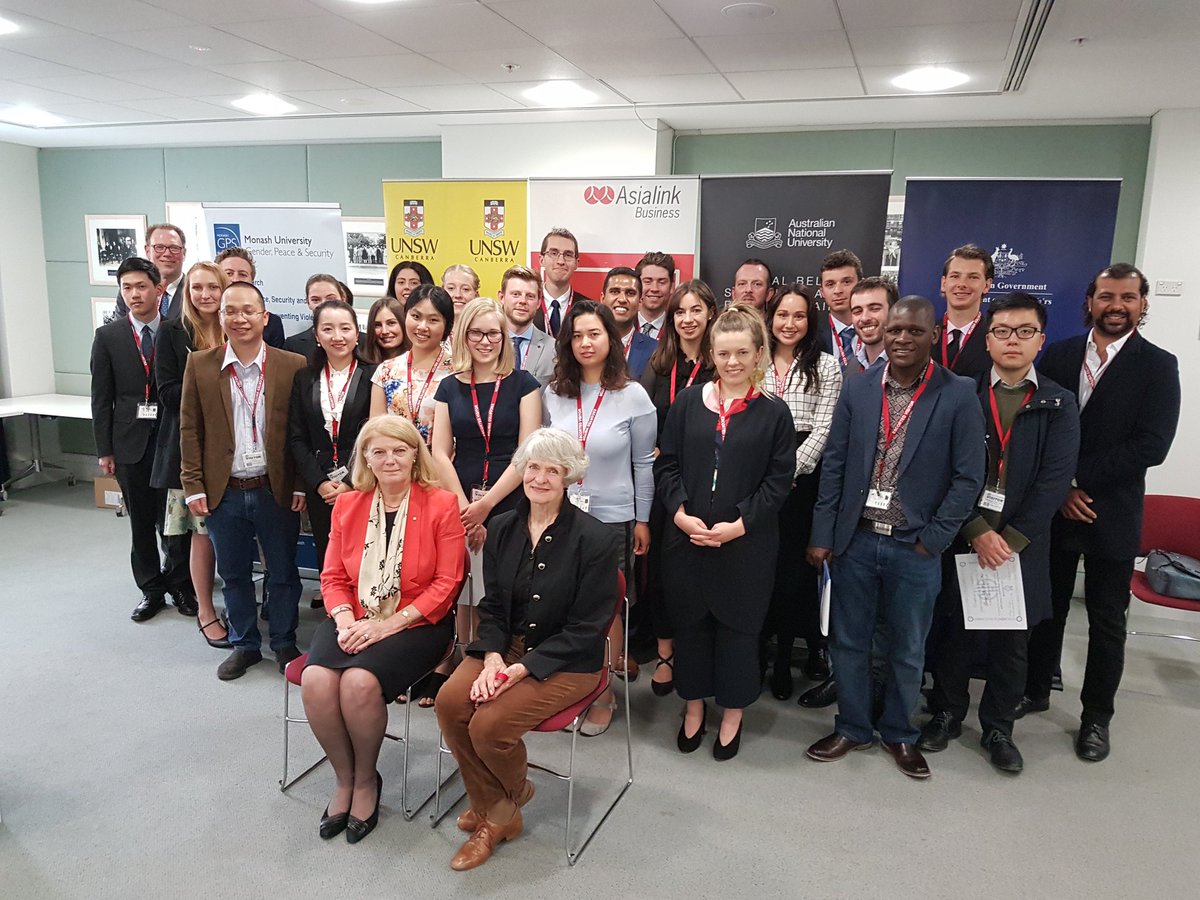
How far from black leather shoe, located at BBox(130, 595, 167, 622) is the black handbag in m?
5.02

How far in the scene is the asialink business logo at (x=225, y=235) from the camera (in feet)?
17.2

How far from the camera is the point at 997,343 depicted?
2760mm

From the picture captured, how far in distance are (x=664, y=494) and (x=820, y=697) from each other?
129 centimetres

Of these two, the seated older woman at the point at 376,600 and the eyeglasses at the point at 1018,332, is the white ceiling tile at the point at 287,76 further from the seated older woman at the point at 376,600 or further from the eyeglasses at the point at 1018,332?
the eyeglasses at the point at 1018,332

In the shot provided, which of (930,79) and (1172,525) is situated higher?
(930,79)

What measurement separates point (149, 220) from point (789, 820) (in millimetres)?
8003

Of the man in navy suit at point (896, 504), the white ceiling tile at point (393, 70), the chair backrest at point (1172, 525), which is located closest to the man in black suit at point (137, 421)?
the white ceiling tile at point (393, 70)

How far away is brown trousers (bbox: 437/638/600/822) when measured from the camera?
2297 mm

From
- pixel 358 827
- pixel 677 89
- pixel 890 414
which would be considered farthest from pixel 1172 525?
pixel 358 827

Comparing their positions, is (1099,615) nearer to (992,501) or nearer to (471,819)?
(992,501)

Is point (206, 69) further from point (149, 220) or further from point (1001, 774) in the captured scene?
point (1001, 774)

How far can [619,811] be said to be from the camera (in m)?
2.67

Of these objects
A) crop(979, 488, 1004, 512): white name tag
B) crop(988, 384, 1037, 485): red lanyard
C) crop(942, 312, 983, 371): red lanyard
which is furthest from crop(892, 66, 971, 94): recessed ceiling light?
crop(979, 488, 1004, 512): white name tag

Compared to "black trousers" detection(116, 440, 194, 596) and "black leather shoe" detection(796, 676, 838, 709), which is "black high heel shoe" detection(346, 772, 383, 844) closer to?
"black leather shoe" detection(796, 676, 838, 709)
